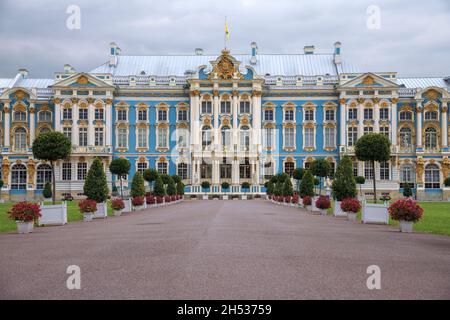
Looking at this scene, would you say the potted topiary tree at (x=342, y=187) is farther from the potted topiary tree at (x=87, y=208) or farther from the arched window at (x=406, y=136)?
the arched window at (x=406, y=136)

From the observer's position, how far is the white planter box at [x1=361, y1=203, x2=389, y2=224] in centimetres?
2395

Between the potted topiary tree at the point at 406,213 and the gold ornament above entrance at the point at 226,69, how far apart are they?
4917 cm

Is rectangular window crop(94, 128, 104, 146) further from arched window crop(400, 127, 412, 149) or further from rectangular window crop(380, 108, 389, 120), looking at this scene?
arched window crop(400, 127, 412, 149)

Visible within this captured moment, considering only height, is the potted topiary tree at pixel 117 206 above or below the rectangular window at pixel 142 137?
below

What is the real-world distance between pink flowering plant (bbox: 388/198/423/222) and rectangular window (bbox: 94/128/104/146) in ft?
172

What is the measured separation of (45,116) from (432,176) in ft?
145

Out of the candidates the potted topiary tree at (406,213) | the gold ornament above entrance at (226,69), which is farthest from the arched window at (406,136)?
the potted topiary tree at (406,213)

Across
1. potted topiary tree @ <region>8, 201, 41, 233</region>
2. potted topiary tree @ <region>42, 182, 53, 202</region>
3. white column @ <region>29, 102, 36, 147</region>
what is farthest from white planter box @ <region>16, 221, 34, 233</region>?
white column @ <region>29, 102, 36, 147</region>

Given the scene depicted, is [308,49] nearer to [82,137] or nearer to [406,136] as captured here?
[406,136]

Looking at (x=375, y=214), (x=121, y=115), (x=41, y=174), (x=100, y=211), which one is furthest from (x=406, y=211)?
(x=41, y=174)

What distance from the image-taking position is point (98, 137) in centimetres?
6888

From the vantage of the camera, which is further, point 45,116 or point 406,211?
point 45,116

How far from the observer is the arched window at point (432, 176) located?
66312 millimetres
